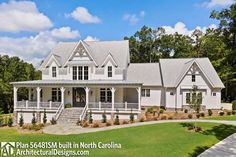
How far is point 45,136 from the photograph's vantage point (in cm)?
2364

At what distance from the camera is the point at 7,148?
19.6 metres

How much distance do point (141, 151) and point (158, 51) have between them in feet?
171

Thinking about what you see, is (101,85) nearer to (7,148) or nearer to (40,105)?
(40,105)

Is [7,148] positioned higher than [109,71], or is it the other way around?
[109,71]

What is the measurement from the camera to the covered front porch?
106 feet

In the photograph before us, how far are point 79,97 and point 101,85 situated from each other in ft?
16.4

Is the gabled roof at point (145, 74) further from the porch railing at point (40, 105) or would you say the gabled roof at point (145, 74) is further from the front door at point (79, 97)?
the porch railing at point (40, 105)

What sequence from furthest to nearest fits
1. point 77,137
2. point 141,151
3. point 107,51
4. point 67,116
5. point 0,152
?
point 107,51
point 67,116
point 77,137
point 0,152
point 141,151

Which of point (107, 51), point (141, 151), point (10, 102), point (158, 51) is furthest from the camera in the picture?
point (158, 51)

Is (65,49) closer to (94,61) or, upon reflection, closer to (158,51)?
(94,61)

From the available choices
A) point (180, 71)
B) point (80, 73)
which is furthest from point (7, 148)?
point (180, 71)

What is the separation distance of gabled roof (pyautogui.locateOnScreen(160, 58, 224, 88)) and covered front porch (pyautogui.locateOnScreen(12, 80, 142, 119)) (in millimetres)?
5411

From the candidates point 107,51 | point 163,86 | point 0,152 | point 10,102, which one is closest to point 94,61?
point 107,51

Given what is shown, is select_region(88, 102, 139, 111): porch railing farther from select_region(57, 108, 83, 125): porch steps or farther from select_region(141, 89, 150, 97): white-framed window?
select_region(141, 89, 150, 97): white-framed window
